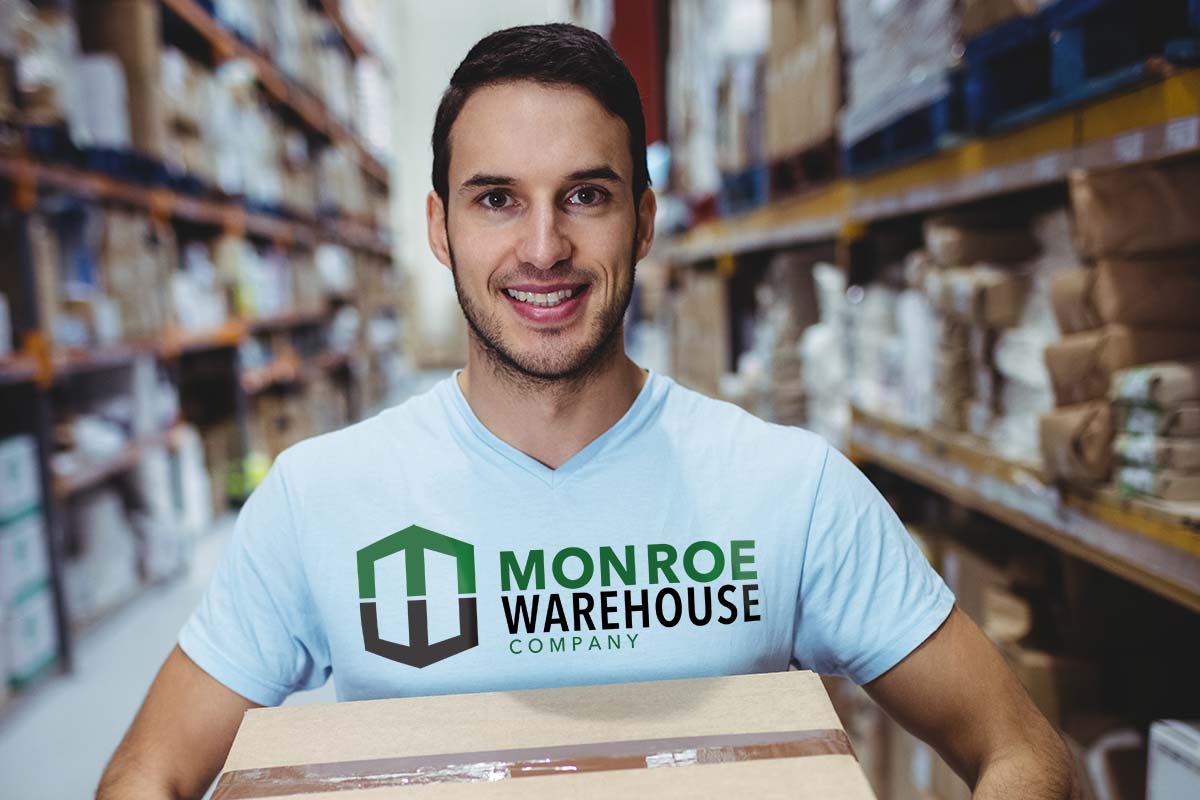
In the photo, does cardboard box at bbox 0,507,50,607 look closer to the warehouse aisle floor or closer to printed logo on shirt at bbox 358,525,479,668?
the warehouse aisle floor

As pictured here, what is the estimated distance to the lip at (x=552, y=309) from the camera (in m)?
1.15

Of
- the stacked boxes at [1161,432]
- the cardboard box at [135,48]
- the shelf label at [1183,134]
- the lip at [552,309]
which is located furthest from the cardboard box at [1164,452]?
the cardboard box at [135,48]

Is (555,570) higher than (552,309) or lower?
lower

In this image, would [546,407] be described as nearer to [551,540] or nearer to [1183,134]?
[551,540]

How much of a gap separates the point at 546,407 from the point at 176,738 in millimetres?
603

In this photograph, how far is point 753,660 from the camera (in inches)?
43.8

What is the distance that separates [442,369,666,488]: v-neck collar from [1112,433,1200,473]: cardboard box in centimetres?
65

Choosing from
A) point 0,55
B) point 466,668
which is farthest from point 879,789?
point 0,55

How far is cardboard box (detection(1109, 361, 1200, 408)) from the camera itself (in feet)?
3.88

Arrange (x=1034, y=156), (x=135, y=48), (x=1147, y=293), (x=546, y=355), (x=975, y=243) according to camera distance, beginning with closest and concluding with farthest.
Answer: (x=546, y=355) → (x=1147, y=293) → (x=1034, y=156) → (x=975, y=243) → (x=135, y=48)

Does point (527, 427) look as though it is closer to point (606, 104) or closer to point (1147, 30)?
point (606, 104)

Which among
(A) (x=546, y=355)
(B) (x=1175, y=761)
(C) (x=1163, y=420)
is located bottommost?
(B) (x=1175, y=761)

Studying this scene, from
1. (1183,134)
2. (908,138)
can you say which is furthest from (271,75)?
(1183,134)

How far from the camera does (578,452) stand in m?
1.18
